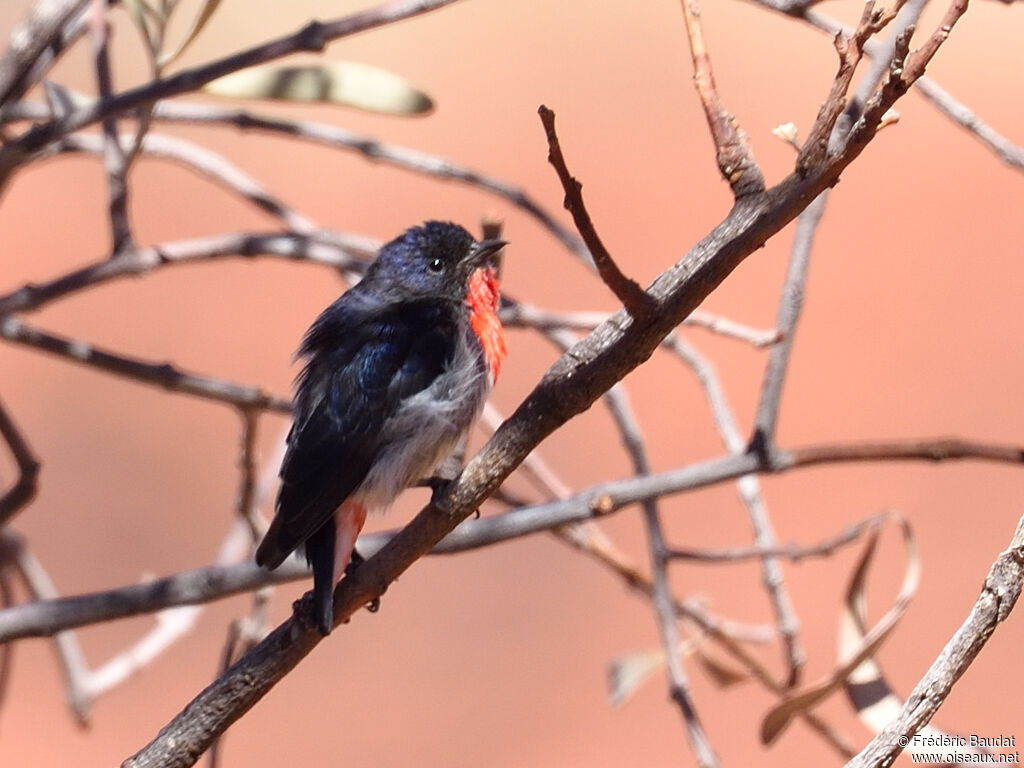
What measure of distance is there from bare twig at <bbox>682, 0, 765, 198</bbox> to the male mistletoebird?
98 centimetres

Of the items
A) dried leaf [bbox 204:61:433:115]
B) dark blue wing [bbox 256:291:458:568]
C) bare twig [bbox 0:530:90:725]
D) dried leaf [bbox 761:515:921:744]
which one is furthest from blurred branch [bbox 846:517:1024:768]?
bare twig [bbox 0:530:90:725]

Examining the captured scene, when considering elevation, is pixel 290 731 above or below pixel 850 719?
above

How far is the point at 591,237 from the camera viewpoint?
146 centimetres

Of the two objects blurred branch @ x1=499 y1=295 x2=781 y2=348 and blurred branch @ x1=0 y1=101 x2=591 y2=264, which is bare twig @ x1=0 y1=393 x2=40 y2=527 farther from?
Answer: blurred branch @ x1=0 y1=101 x2=591 y2=264

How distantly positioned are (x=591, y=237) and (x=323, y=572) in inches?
34.9

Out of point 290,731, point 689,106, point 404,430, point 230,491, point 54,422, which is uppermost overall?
point 689,106

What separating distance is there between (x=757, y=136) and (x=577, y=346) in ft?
24.6

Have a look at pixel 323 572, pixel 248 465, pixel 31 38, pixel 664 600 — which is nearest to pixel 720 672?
pixel 664 600

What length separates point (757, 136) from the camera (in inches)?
342

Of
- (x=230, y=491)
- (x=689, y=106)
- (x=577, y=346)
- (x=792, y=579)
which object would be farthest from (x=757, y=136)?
(x=577, y=346)

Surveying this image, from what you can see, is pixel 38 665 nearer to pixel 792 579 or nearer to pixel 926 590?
pixel 792 579

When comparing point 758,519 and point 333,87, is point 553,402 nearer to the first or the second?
point 758,519

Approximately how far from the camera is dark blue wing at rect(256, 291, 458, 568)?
2.30m

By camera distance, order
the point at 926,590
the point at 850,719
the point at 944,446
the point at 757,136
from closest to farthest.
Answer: the point at 944,446
the point at 850,719
the point at 926,590
the point at 757,136
